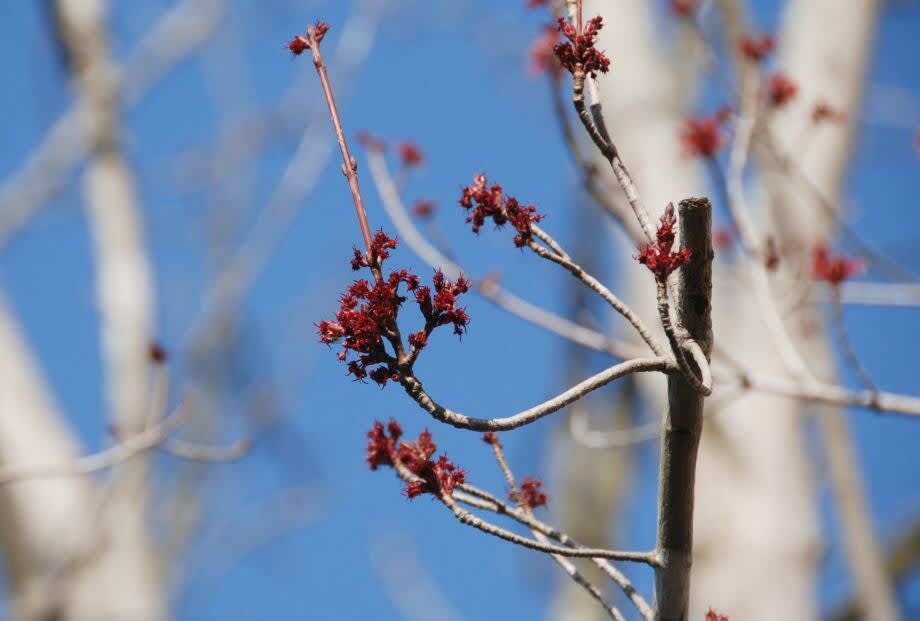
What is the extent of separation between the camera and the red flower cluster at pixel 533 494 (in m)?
1.88

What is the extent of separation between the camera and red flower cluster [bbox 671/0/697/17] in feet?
13.3

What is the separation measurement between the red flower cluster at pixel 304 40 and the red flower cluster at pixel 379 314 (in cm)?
41

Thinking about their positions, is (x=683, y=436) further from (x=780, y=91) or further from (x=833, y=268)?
(x=780, y=91)

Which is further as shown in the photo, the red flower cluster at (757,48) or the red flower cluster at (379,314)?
the red flower cluster at (757,48)

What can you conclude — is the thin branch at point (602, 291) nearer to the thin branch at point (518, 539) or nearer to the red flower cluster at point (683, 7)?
the thin branch at point (518, 539)

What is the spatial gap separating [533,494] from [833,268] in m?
1.40

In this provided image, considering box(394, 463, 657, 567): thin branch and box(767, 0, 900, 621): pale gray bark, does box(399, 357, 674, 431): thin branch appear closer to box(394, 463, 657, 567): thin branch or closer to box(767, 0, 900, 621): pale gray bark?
box(394, 463, 657, 567): thin branch

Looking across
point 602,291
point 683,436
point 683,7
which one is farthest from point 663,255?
point 683,7

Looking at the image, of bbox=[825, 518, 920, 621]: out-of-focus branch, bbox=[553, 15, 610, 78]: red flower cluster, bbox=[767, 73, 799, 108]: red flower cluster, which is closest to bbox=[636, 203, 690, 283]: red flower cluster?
bbox=[553, 15, 610, 78]: red flower cluster

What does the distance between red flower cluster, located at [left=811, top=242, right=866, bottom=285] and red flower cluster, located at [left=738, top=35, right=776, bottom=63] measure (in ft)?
3.26

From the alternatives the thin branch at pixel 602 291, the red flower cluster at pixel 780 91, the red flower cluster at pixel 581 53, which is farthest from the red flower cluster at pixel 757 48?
the thin branch at pixel 602 291

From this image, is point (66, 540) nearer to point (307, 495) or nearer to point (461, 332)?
point (307, 495)

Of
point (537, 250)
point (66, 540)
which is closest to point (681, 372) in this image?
point (537, 250)

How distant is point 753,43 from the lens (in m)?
3.81
